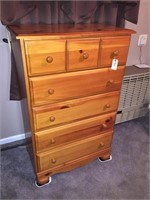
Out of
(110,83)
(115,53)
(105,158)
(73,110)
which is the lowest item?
(105,158)

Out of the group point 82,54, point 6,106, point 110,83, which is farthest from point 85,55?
point 6,106

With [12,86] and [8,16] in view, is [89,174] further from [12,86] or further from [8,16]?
[8,16]

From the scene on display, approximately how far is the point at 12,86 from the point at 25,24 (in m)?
0.45

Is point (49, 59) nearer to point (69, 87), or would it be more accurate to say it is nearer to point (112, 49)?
point (69, 87)

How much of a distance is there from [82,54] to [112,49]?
21 cm

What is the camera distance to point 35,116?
1.07 meters

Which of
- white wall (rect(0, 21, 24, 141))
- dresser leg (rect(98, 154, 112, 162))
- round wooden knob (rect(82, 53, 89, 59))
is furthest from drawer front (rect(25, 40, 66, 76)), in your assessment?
dresser leg (rect(98, 154, 112, 162))

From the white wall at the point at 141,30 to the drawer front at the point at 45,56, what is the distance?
1047 mm

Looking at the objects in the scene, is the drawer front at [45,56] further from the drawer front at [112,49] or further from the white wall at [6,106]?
the white wall at [6,106]

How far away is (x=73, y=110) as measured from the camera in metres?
1.17

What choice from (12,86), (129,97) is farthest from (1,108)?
(129,97)

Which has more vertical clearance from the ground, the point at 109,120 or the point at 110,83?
the point at 110,83

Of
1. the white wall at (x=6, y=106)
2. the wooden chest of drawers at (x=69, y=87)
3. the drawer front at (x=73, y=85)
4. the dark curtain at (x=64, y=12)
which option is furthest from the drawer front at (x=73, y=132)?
the white wall at (x=6, y=106)

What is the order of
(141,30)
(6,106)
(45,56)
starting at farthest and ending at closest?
(141,30)
(6,106)
(45,56)
